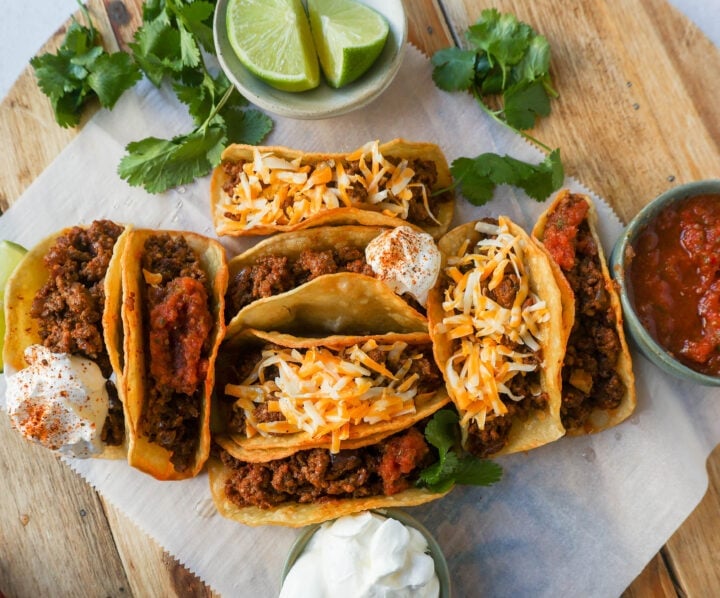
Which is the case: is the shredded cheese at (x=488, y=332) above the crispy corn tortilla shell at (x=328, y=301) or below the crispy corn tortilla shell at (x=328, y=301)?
below

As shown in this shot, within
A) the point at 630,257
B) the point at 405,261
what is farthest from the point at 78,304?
the point at 630,257

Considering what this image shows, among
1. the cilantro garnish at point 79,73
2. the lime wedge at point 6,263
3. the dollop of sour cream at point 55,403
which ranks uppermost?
the cilantro garnish at point 79,73

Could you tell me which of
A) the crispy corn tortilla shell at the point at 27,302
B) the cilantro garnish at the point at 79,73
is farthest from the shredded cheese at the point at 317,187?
the cilantro garnish at the point at 79,73

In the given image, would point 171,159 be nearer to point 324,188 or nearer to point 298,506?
point 324,188

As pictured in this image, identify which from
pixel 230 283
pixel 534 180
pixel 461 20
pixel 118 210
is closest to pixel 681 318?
pixel 534 180

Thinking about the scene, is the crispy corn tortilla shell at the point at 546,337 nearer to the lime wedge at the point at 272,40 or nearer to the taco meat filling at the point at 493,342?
the taco meat filling at the point at 493,342

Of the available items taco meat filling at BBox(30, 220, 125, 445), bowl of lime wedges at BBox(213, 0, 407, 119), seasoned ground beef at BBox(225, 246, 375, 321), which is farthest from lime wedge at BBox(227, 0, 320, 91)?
taco meat filling at BBox(30, 220, 125, 445)

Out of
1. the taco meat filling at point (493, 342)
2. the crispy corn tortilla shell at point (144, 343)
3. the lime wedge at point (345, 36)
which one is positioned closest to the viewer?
the crispy corn tortilla shell at point (144, 343)
